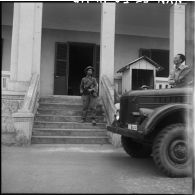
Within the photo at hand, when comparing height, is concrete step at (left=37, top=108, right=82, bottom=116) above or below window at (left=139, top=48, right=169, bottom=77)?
below

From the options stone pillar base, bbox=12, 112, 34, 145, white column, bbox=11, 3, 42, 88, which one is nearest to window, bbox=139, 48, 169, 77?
white column, bbox=11, 3, 42, 88

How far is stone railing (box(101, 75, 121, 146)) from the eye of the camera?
24.5 ft

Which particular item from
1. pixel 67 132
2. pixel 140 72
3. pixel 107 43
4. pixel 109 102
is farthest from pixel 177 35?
pixel 67 132

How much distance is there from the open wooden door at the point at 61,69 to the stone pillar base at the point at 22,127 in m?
4.89

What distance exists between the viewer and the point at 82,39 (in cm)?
1259

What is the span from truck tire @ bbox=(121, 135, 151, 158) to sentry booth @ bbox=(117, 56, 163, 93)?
3.92 m

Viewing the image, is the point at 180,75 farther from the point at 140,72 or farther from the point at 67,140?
the point at 140,72

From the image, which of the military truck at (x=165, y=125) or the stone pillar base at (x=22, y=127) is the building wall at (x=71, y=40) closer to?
the stone pillar base at (x=22, y=127)

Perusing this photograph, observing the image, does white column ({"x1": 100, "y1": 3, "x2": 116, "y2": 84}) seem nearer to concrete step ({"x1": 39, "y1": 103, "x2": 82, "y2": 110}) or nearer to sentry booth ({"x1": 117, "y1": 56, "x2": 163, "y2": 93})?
sentry booth ({"x1": 117, "y1": 56, "x2": 163, "y2": 93})

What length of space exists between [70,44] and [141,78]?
3.80 metres

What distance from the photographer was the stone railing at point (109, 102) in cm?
746

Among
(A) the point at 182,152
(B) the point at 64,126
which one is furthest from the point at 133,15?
(A) the point at 182,152

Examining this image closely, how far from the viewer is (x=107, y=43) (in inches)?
394

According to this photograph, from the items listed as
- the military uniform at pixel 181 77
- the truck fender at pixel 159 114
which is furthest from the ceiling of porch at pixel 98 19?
the truck fender at pixel 159 114
